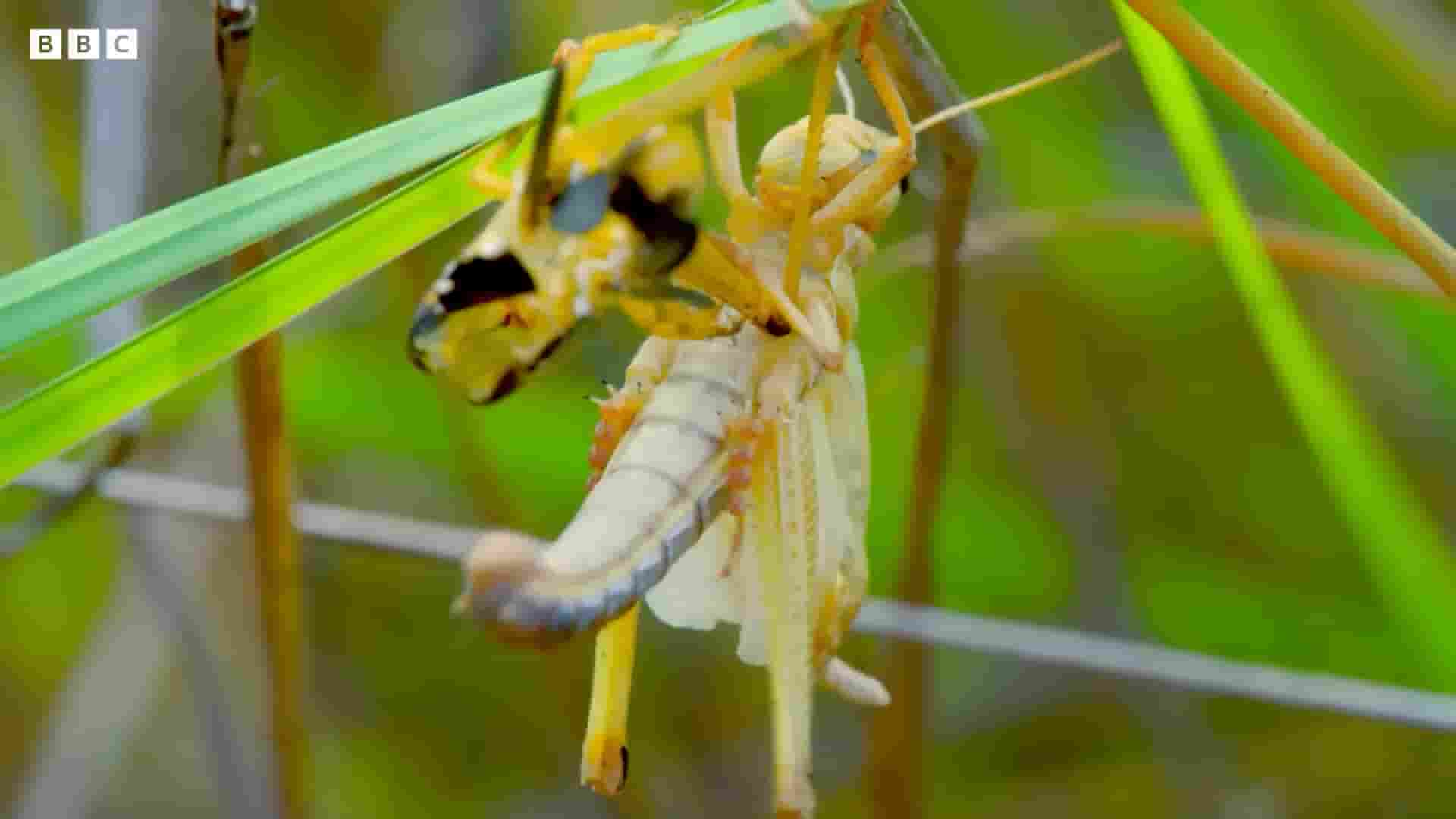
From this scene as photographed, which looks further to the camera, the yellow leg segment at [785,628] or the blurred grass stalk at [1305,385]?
the blurred grass stalk at [1305,385]

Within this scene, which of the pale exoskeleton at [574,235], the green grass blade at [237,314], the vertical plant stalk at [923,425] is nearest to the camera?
the pale exoskeleton at [574,235]

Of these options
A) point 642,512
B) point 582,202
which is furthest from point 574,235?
point 642,512

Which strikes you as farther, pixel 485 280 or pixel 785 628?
pixel 785 628

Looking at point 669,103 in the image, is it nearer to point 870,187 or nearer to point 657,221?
point 657,221

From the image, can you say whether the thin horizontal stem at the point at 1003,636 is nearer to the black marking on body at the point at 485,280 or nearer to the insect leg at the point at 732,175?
the insect leg at the point at 732,175

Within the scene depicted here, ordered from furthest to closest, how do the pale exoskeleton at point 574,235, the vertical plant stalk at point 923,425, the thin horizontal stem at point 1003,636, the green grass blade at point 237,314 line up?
the thin horizontal stem at point 1003,636 → the vertical plant stalk at point 923,425 → the green grass blade at point 237,314 → the pale exoskeleton at point 574,235

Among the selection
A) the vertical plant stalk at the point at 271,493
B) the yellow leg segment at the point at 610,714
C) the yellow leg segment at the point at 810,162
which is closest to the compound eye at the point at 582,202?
the yellow leg segment at the point at 810,162

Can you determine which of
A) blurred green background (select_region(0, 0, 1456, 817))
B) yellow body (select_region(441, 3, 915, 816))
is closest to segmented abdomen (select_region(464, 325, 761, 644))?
yellow body (select_region(441, 3, 915, 816))

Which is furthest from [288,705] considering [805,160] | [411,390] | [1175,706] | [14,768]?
[1175,706]
